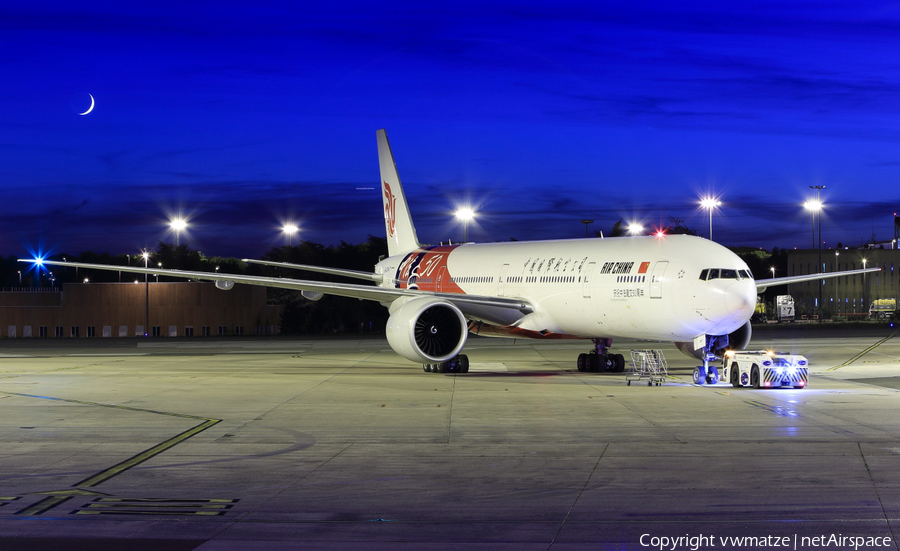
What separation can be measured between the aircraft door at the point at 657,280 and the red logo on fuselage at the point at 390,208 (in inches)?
647

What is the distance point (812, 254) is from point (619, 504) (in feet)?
392

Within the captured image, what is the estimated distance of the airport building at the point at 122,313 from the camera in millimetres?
64438

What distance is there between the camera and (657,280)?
2303cm

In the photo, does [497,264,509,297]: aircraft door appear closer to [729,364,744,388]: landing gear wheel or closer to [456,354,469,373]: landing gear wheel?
[456,354,469,373]: landing gear wheel

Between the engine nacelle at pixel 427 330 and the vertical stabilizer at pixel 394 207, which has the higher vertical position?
the vertical stabilizer at pixel 394 207

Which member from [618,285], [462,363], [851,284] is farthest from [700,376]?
[851,284]

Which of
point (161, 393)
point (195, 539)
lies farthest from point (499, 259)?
point (195, 539)

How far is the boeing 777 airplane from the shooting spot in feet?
73.3

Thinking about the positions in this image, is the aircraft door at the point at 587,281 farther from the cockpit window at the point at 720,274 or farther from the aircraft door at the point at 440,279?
the aircraft door at the point at 440,279

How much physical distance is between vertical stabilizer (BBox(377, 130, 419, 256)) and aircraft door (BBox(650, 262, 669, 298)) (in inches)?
594

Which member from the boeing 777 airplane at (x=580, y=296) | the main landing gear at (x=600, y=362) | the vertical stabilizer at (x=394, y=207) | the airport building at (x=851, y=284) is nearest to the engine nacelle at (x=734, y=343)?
the boeing 777 airplane at (x=580, y=296)

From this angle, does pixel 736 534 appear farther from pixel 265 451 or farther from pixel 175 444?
pixel 175 444

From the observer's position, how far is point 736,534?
8.38m

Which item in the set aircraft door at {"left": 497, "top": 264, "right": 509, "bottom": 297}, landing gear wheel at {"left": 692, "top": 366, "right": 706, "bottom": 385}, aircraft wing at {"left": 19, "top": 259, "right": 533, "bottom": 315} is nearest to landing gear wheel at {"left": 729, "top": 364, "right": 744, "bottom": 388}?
landing gear wheel at {"left": 692, "top": 366, "right": 706, "bottom": 385}
